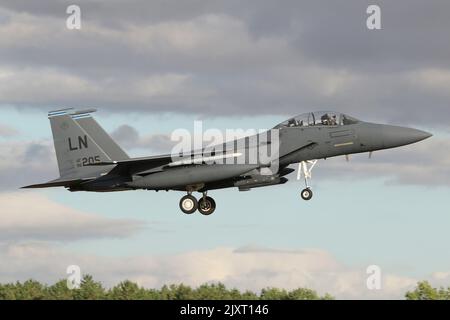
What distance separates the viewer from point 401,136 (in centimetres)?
3388

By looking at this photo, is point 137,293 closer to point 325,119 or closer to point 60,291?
point 60,291

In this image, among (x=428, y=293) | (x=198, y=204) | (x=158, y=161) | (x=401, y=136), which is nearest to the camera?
(x=401, y=136)

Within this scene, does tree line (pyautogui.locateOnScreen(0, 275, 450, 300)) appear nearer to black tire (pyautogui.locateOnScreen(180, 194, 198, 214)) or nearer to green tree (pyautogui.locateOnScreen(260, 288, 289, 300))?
green tree (pyautogui.locateOnScreen(260, 288, 289, 300))

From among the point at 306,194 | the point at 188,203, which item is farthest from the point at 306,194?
the point at 188,203

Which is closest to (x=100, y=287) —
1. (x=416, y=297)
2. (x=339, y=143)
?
(x=416, y=297)

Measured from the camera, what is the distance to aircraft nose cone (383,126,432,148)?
3384 cm

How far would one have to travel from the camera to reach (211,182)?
3472 centimetres

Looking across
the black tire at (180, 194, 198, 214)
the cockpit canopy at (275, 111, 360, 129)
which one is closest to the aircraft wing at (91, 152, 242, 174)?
the black tire at (180, 194, 198, 214)

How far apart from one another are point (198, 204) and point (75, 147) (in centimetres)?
499

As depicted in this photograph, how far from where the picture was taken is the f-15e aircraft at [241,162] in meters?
34.0
